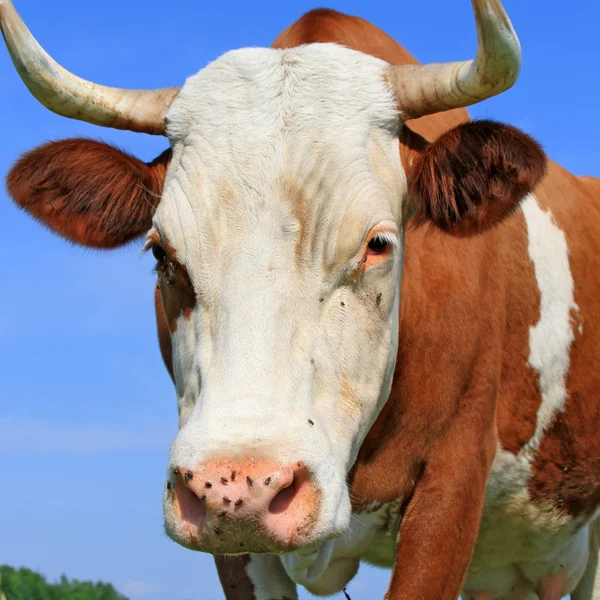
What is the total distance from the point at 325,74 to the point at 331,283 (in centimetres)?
108

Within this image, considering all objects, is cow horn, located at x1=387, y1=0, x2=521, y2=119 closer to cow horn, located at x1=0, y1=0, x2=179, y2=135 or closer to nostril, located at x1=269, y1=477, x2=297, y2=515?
cow horn, located at x1=0, y1=0, x2=179, y2=135

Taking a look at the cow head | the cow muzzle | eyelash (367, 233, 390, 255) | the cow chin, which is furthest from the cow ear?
the cow muzzle

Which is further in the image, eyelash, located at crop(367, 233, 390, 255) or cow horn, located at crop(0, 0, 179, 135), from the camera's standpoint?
cow horn, located at crop(0, 0, 179, 135)

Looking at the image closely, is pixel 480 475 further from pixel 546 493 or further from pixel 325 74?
pixel 325 74

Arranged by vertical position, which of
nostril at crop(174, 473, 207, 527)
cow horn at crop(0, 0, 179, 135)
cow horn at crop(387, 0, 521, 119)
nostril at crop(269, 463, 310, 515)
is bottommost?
nostril at crop(174, 473, 207, 527)

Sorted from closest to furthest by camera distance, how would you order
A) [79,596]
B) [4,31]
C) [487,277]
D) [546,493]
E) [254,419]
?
[254,419] < [4,31] < [79,596] < [487,277] < [546,493]

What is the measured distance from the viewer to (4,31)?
5098 mm

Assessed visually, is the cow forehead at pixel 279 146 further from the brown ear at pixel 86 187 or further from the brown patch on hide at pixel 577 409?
the brown patch on hide at pixel 577 409

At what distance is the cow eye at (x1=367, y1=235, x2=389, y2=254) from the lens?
4703 mm

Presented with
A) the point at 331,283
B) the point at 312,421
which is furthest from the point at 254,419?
the point at 331,283

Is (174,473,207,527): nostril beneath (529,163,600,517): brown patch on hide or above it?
beneath

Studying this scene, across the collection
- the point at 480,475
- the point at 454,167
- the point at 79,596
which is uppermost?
the point at 454,167

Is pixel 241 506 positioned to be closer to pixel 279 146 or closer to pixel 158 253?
pixel 158 253

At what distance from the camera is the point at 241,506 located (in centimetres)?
392
